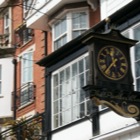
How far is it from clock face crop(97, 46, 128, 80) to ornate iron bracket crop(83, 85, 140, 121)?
Answer: 1.27 ft

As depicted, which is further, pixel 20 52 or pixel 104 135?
pixel 20 52

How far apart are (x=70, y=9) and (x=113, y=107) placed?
9.93m

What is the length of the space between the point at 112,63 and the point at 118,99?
2.85 feet

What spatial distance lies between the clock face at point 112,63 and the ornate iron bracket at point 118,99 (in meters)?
0.39

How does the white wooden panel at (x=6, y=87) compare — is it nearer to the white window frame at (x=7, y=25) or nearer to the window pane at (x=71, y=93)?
the white window frame at (x=7, y=25)

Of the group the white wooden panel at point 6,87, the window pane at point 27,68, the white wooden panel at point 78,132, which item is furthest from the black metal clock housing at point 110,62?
the white wooden panel at point 6,87

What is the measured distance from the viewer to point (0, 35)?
104 ft

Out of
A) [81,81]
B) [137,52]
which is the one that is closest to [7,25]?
[81,81]

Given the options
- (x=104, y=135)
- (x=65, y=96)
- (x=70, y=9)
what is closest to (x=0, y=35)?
(x=70, y=9)

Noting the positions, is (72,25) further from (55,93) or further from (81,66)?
(81,66)

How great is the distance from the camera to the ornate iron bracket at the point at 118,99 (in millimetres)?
13711

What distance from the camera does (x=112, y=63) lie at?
548 inches

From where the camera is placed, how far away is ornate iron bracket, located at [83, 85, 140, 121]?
540 inches

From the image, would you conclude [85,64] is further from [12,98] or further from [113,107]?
[12,98]
